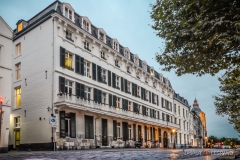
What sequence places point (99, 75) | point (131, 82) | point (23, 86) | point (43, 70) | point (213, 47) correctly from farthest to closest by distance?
A: point (131, 82) < point (99, 75) < point (23, 86) < point (43, 70) < point (213, 47)

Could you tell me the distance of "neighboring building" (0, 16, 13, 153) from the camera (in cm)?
2230

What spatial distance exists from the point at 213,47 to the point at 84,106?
2107cm

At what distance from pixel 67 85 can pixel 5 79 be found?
25.4 ft

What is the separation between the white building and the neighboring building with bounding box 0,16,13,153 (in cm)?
499

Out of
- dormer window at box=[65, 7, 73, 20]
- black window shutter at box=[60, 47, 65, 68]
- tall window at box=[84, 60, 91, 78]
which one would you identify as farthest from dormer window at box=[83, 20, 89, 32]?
black window shutter at box=[60, 47, 65, 68]

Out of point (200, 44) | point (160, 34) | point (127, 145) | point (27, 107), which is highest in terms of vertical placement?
point (160, 34)

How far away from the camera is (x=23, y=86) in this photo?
30984mm

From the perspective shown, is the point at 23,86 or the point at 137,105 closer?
the point at 23,86

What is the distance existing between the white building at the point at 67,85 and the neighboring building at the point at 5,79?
499 cm

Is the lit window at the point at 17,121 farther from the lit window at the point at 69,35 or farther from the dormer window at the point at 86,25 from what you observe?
the dormer window at the point at 86,25

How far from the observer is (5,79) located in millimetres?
23125

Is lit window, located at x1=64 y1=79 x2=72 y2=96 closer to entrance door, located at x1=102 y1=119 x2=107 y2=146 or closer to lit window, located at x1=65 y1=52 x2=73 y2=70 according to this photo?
lit window, located at x1=65 y1=52 x2=73 y2=70

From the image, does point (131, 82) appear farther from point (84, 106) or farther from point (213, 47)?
point (213, 47)

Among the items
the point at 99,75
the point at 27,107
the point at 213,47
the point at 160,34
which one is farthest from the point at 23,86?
the point at 213,47
